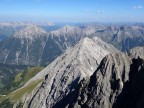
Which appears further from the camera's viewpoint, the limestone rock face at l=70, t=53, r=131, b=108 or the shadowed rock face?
the limestone rock face at l=70, t=53, r=131, b=108

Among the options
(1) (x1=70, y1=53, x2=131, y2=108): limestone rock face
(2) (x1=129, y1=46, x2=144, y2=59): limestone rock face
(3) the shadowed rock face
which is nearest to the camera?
(3) the shadowed rock face

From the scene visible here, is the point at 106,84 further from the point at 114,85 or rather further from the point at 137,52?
the point at 137,52

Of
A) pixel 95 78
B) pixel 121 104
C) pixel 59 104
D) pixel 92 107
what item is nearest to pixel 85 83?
pixel 95 78

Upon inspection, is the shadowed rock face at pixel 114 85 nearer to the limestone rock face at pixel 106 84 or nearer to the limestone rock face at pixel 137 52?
the limestone rock face at pixel 106 84

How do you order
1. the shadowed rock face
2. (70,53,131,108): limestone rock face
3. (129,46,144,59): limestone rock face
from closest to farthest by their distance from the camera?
the shadowed rock face < (70,53,131,108): limestone rock face < (129,46,144,59): limestone rock face

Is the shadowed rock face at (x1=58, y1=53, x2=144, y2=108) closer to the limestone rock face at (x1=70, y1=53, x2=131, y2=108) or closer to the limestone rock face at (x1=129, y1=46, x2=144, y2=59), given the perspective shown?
the limestone rock face at (x1=70, y1=53, x2=131, y2=108)

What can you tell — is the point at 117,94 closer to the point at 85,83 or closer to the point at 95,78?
the point at 95,78

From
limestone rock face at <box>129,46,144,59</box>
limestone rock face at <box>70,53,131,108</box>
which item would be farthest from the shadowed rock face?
limestone rock face at <box>129,46,144,59</box>

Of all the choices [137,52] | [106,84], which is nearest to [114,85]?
[106,84]

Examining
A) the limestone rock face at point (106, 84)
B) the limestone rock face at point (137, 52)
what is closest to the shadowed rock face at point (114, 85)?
the limestone rock face at point (106, 84)
